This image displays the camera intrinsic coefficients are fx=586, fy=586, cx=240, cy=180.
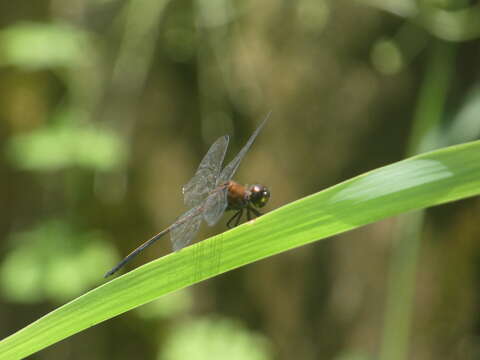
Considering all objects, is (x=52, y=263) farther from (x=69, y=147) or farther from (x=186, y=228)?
(x=186, y=228)

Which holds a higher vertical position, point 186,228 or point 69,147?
point 69,147

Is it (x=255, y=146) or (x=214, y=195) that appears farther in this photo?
(x=255, y=146)

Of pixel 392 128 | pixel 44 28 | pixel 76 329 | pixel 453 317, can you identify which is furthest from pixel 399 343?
pixel 44 28

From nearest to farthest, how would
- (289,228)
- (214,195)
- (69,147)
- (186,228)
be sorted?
(289,228), (186,228), (214,195), (69,147)

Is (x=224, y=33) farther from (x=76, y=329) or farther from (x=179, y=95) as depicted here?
(x=76, y=329)

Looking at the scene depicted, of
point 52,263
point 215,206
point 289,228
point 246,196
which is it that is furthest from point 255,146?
point 289,228

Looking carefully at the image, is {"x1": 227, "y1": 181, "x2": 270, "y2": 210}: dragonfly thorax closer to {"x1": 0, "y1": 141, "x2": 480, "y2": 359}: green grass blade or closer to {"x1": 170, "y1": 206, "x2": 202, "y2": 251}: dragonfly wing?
{"x1": 170, "y1": 206, "x2": 202, "y2": 251}: dragonfly wing

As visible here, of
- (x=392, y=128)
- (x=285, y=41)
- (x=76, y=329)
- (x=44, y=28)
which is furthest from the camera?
(x=44, y=28)

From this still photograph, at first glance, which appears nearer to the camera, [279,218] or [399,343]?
[279,218]
